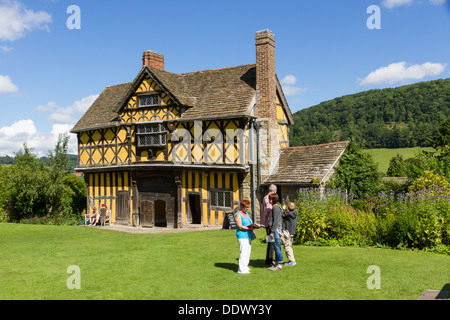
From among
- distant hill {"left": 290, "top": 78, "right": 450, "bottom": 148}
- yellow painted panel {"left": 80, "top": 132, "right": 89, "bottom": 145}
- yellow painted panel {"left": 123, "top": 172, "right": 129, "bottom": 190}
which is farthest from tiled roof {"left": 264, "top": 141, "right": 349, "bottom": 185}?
distant hill {"left": 290, "top": 78, "right": 450, "bottom": 148}

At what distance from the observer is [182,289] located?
769cm

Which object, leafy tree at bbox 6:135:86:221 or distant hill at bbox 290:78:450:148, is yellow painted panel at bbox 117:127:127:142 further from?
distant hill at bbox 290:78:450:148

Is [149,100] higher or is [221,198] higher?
[149,100]

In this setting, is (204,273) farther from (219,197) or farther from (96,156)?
(96,156)

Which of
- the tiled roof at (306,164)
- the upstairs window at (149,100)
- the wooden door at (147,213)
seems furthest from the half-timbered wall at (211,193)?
the upstairs window at (149,100)

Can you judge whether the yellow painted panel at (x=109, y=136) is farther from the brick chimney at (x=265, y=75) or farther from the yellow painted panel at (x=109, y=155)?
the brick chimney at (x=265, y=75)

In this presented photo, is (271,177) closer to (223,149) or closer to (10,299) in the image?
(223,149)

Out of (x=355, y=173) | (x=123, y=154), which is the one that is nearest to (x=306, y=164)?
(x=355, y=173)

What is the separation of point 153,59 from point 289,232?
17727mm

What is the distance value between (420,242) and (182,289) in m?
7.17

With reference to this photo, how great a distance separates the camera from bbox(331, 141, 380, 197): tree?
19.2 metres

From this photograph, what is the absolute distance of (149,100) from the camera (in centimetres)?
2244

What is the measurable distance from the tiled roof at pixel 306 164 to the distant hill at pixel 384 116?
151 ft

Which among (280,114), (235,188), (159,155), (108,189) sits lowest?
(108,189)
